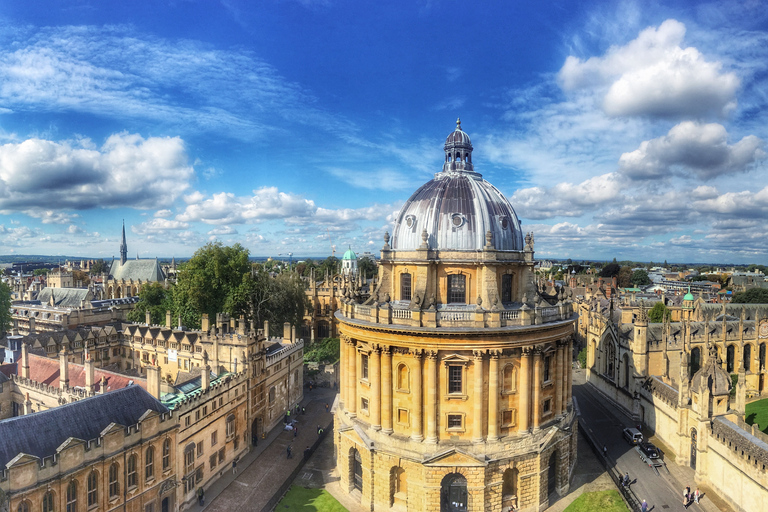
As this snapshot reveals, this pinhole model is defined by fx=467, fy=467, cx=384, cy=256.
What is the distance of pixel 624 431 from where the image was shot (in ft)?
142

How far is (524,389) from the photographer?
30906 mm

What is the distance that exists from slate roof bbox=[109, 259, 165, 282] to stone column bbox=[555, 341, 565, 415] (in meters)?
113

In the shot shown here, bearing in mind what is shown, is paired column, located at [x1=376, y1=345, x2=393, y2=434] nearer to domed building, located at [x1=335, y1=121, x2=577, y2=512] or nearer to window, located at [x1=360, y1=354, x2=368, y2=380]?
domed building, located at [x1=335, y1=121, x2=577, y2=512]

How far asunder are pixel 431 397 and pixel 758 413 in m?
40.8

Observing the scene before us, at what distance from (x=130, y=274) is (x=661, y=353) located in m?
124

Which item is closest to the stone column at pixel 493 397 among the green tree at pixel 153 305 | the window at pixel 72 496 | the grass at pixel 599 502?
the grass at pixel 599 502

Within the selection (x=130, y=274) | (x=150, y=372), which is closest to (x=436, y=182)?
(x=150, y=372)

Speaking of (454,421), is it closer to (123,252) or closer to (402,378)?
(402,378)

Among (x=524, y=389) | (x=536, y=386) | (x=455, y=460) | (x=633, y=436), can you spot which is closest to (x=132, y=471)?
(x=455, y=460)

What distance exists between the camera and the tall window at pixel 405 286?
34.5m

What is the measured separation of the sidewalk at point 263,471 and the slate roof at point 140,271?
297 ft

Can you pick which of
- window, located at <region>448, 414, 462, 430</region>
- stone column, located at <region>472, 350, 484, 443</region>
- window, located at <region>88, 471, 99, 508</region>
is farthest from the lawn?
window, located at <region>88, 471, 99, 508</region>

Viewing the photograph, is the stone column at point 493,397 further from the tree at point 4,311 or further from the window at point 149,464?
the tree at point 4,311

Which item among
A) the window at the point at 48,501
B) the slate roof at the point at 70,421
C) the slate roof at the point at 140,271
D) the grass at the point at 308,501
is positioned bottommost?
the grass at the point at 308,501
